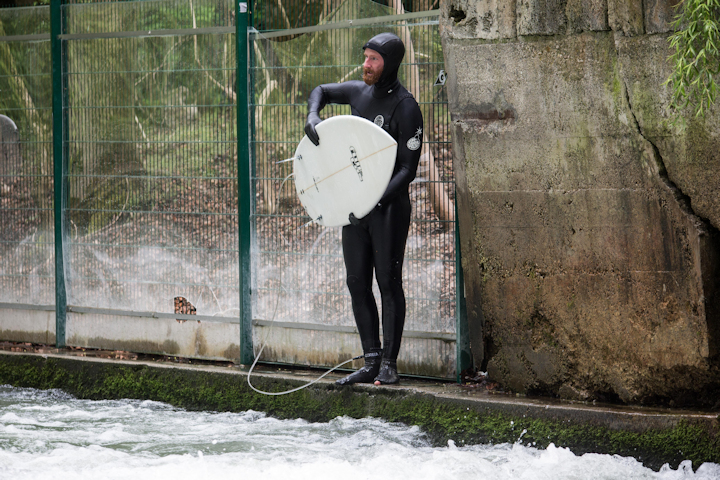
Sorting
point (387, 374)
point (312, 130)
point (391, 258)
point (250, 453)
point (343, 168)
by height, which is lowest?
point (250, 453)

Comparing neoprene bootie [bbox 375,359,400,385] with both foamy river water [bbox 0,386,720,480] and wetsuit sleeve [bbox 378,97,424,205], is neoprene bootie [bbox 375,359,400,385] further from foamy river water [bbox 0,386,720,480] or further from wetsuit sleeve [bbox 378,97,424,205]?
wetsuit sleeve [bbox 378,97,424,205]

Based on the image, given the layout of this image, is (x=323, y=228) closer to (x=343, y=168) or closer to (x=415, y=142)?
(x=343, y=168)

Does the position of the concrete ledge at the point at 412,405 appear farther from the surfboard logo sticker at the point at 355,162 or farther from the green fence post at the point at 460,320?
the surfboard logo sticker at the point at 355,162

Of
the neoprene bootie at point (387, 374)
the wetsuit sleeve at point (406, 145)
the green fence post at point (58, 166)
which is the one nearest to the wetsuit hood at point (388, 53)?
the wetsuit sleeve at point (406, 145)

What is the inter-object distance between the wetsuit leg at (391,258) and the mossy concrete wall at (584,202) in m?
0.36

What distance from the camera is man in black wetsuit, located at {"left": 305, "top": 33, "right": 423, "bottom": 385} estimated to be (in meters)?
A: 5.21

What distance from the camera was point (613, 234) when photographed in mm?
4910

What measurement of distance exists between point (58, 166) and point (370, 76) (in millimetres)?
2749

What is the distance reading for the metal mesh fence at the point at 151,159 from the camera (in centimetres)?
628

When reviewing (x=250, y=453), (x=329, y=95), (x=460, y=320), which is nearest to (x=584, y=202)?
(x=460, y=320)

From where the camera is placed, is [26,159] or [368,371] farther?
[26,159]

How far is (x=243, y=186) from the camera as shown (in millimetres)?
6148

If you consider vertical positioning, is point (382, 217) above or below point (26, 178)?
below

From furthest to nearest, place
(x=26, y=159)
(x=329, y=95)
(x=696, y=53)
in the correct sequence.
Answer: (x=26, y=159) < (x=329, y=95) < (x=696, y=53)
